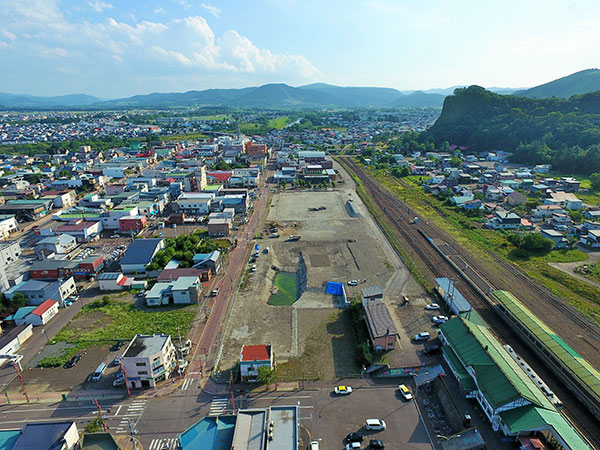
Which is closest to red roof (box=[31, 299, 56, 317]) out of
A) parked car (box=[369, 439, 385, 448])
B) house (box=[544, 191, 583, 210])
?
parked car (box=[369, 439, 385, 448])

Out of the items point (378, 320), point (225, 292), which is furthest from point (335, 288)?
point (225, 292)

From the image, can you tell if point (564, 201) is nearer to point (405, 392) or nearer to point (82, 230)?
point (405, 392)

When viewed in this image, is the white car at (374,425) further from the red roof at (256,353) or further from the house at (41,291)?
the house at (41,291)

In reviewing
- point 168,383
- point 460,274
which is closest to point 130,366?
point 168,383

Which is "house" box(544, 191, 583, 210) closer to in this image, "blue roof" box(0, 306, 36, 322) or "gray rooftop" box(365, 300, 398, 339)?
"gray rooftop" box(365, 300, 398, 339)

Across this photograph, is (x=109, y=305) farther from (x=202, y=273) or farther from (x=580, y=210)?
(x=580, y=210)

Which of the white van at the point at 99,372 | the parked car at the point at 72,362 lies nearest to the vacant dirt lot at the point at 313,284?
the white van at the point at 99,372
